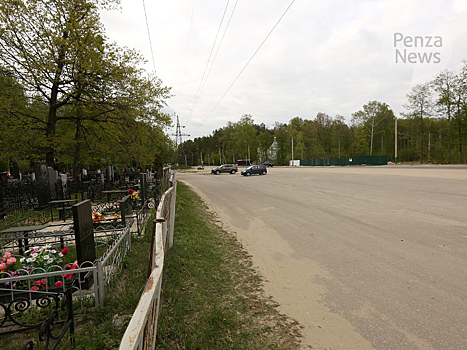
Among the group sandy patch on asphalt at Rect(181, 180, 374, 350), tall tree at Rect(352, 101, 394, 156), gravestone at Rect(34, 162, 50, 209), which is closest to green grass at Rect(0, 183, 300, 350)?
sandy patch on asphalt at Rect(181, 180, 374, 350)

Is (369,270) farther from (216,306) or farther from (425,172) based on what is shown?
(425,172)

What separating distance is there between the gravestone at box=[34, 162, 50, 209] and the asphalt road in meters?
7.44

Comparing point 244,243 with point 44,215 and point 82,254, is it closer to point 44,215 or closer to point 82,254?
point 82,254

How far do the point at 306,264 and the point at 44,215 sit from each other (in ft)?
35.3

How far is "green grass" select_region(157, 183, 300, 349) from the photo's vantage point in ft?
10.3

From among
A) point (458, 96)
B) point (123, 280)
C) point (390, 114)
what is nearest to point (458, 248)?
point (123, 280)

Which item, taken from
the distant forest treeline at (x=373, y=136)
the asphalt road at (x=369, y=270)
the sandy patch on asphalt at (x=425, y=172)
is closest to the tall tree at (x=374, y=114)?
the distant forest treeline at (x=373, y=136)

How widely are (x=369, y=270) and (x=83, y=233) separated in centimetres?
532

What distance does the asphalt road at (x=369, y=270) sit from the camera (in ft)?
10.9

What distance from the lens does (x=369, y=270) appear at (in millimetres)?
5168

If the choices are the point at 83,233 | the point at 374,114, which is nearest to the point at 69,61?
the point at 83,233

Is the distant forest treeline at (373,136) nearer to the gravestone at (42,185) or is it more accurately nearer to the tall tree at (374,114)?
the tall tree at (374,114)

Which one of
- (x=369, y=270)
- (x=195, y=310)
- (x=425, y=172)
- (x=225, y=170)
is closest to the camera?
(x=195, y=310)

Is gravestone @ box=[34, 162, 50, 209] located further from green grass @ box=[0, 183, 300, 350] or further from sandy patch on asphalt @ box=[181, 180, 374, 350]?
sandy patch on asphalt @ box=[181, 180, 374, 350]
